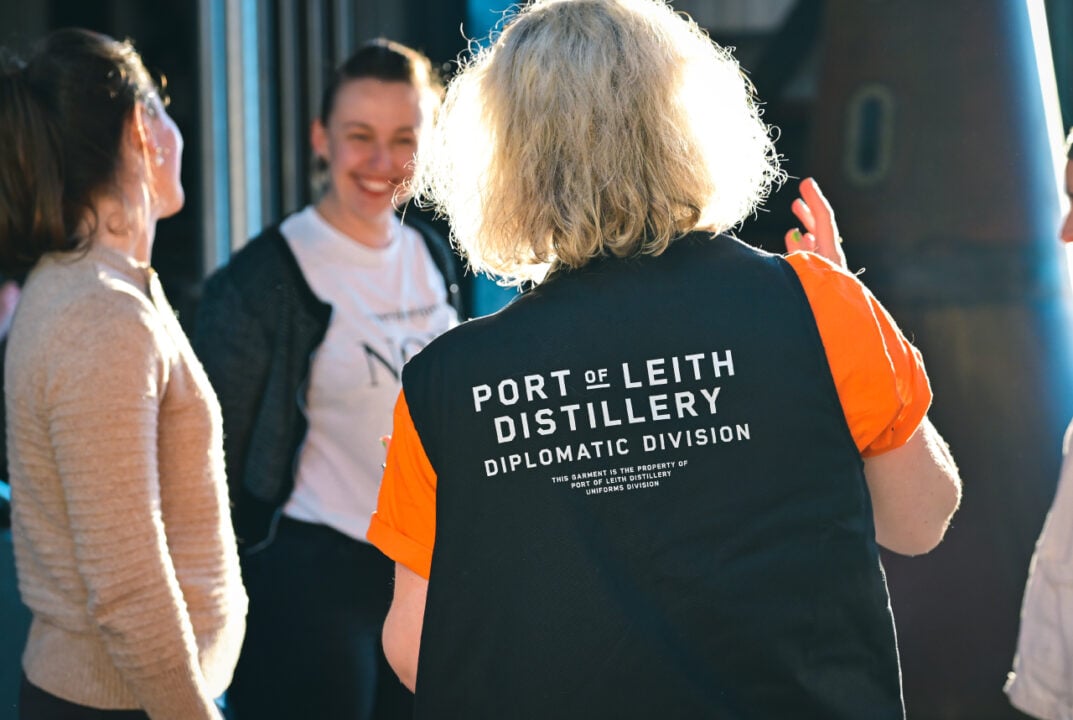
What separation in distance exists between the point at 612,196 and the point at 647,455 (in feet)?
0.95

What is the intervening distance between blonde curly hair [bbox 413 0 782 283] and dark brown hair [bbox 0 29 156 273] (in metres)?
0.61

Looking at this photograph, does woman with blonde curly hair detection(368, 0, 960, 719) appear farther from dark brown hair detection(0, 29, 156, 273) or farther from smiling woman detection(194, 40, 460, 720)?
smiling woman detection(194, 40, 460, 720)

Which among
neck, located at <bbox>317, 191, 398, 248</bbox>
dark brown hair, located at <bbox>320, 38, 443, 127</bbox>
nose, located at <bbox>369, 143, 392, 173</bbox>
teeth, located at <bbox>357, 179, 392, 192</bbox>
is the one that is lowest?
neck, located at <bbox>317, 191, 398, 248</bbox>

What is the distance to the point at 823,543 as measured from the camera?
1257mm

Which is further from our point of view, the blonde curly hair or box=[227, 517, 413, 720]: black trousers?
box=[227, 517, 413, 720]: black trousers

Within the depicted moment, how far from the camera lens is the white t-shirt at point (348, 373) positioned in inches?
95.7

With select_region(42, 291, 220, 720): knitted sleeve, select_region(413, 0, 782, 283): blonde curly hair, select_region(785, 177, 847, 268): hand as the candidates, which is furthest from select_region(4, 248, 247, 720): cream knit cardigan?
select_region(785, 177, 847, 268): hand

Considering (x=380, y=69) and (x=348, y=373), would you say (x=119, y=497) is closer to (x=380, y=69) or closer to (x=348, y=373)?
(x=348, y=373)

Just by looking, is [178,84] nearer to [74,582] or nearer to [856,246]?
[856,246]

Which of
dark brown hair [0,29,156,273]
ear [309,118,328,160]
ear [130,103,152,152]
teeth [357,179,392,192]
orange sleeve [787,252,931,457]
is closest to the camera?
orange sleeve [787,252,931,457]

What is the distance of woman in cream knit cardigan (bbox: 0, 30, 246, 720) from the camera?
1494mm

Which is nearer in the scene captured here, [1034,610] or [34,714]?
[34,714]

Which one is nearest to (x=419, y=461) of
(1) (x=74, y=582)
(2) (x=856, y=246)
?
(1) (x=74, y=582)

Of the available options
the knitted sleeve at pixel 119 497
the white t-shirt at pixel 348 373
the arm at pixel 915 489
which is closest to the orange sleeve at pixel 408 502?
the knitted sleeve at pixel 119 497
